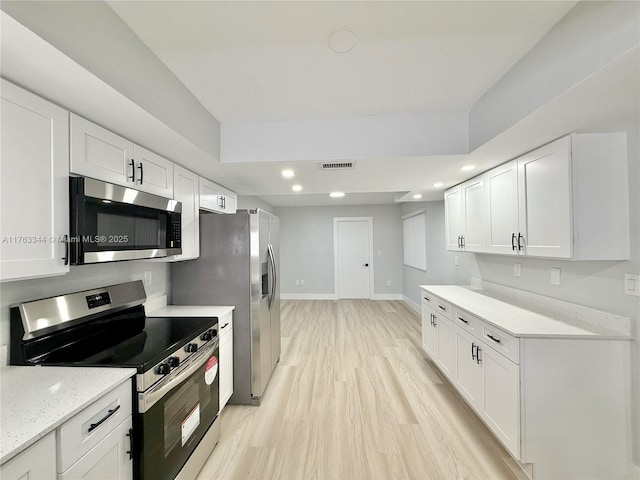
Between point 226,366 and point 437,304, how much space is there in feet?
7.23

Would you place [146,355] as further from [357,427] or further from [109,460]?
[357,427]

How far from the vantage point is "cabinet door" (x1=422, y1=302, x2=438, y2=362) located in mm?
3053

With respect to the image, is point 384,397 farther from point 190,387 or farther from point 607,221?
point 607,221

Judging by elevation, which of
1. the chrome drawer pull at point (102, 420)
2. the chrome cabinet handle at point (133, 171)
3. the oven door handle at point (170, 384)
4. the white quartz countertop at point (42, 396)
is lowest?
the oven door handle at point (170, 384)

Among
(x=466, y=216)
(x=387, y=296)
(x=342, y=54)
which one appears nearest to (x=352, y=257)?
(x=387, y=296)

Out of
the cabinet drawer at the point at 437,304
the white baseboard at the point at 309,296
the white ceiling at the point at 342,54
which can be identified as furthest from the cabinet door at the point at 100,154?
the white baseboard at the point at 309,296

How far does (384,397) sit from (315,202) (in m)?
4.59

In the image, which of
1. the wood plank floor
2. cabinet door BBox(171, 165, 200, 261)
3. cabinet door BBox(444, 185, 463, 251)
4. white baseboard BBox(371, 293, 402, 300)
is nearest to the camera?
the wood plank floor

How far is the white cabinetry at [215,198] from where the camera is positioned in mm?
2775

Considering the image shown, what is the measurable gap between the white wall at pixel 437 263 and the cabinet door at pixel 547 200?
4.94 ft

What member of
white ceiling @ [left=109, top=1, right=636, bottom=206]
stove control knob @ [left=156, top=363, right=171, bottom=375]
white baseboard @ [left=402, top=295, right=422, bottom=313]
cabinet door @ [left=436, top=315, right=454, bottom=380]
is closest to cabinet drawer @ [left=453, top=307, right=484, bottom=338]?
cabinet door @ [left=436, top=315, right=454, bottom=380]

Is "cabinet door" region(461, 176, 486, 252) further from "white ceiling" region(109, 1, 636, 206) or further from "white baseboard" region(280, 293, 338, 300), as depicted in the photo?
"white baseboard" region(280, 293, 338, 300)

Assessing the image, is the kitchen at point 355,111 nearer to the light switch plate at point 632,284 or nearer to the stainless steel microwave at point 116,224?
the light switch plate at point 632,284

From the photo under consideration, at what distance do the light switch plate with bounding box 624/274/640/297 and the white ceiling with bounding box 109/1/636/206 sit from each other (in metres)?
1.04
